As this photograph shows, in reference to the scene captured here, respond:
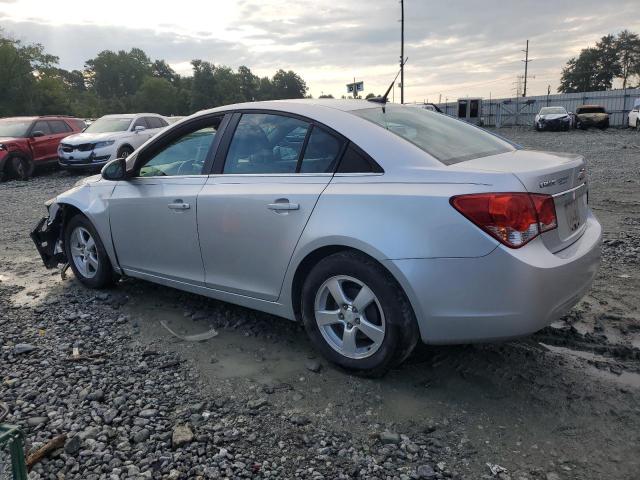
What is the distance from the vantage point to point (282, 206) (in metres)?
3.25

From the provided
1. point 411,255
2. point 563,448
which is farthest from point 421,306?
point 563,448

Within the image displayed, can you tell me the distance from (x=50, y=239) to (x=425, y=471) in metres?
4.34

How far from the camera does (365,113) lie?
3.46 m

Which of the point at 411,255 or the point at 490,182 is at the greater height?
the point at 490,182

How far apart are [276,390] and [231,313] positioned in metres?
1.28

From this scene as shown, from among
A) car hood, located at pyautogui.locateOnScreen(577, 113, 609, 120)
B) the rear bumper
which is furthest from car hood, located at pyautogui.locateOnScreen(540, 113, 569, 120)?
the rear bumper

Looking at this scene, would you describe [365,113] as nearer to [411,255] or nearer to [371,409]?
[411,255]

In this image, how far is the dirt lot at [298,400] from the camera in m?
2.44

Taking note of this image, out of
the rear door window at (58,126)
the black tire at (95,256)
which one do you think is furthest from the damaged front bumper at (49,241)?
the rear door window at (58,126)

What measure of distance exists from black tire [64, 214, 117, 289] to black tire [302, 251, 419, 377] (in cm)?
234

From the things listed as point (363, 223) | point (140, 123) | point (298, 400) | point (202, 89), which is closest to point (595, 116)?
point (140, 123)

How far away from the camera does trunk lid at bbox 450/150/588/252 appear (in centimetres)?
272

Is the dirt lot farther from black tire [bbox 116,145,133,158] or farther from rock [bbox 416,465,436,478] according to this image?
black tire [bbox 116,145,133,158]

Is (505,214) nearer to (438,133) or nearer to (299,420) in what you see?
(438,133)
